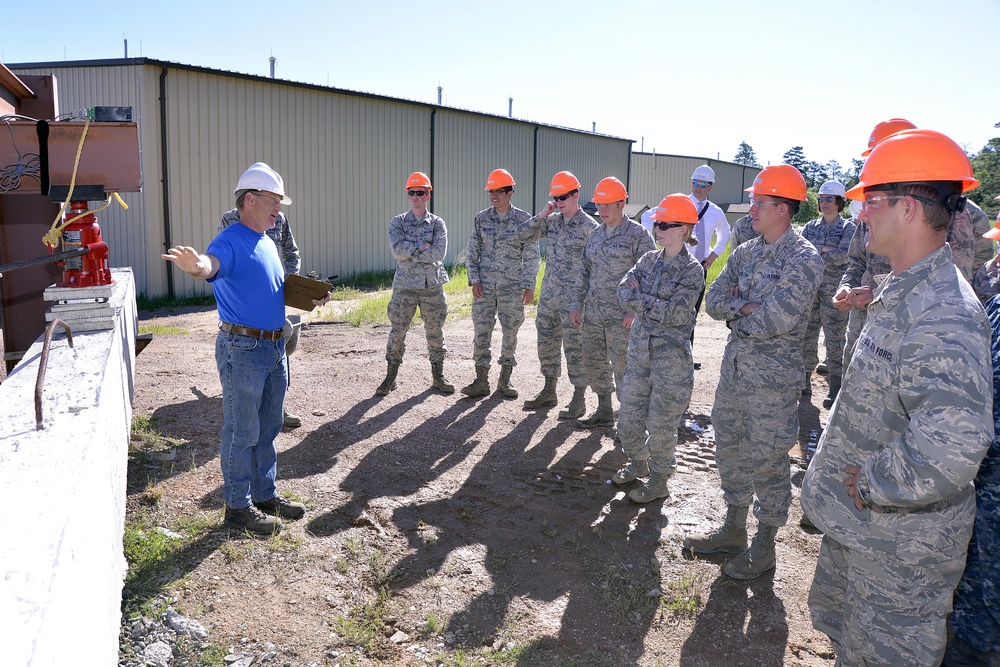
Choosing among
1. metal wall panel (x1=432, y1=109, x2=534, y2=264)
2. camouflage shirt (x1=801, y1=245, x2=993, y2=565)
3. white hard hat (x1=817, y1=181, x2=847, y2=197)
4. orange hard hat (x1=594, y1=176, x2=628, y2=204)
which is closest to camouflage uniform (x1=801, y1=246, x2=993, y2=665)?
camouflage shirt (x1=801, y1=245, x2=993, y2=565)

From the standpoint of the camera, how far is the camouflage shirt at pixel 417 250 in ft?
22.7

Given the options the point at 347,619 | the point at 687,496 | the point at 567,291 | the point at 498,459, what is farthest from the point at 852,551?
the point at 567,291

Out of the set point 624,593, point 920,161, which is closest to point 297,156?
point 624,593

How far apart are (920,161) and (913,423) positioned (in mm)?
795

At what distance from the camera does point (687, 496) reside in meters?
4.94

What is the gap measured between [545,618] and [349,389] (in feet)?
13.8

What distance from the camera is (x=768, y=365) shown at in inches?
148

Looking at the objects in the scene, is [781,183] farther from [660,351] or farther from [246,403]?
[246,403]

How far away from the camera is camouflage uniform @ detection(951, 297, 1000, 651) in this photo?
229cm

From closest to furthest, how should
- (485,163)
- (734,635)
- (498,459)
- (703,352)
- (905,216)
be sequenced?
1. (905,216)
2. (734,635)
3. (498,459)
4. (703,352)
5. (485,163)

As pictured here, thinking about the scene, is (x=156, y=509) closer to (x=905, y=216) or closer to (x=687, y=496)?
(x=687, y=496)

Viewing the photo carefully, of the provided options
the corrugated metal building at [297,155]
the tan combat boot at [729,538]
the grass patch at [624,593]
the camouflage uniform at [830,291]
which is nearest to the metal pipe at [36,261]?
the grass patch at [624,593]

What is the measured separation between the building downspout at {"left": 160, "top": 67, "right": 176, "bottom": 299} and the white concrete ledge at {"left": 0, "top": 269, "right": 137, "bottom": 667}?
9356mm

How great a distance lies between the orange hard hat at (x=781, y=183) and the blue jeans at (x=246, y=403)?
9.38 feet
